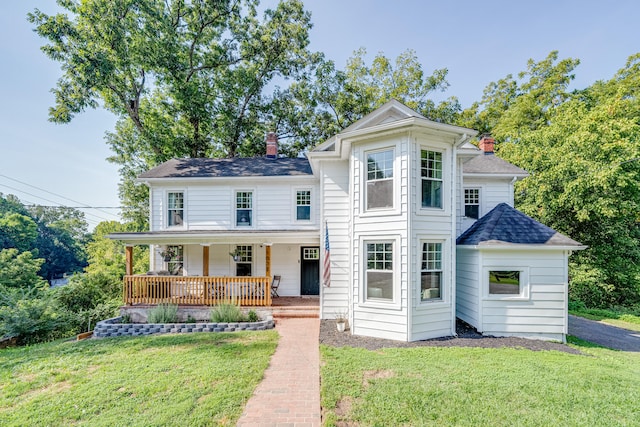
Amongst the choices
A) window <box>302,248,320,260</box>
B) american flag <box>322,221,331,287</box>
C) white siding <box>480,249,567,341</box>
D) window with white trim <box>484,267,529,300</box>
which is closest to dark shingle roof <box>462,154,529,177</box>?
white siding <box>480,249,567,341</box>

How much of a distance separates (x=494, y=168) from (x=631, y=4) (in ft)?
29.2

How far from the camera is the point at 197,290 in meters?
9.41

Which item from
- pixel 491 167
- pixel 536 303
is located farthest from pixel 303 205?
pixel 536 303

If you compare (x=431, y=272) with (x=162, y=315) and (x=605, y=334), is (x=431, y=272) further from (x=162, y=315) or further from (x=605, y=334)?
(x=162, y=315)

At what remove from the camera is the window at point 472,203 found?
1034cm

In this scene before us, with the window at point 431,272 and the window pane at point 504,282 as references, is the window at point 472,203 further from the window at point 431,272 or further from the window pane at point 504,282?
the window at point 431,272

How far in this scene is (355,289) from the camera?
7.41 meters

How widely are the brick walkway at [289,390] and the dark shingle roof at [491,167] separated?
882 cm

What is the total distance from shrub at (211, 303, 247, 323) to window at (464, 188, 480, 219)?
9.15m

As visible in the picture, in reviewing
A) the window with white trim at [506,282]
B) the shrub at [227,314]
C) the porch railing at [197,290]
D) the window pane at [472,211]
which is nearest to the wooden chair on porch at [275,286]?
the porch railing at [197,290]

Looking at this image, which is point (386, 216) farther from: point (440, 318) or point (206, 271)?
point (206, 271)

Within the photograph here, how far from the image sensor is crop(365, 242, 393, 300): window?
7.03 metres

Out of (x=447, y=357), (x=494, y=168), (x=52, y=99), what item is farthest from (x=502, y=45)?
(x=52, y=99)

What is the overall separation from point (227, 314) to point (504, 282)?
827 cm
